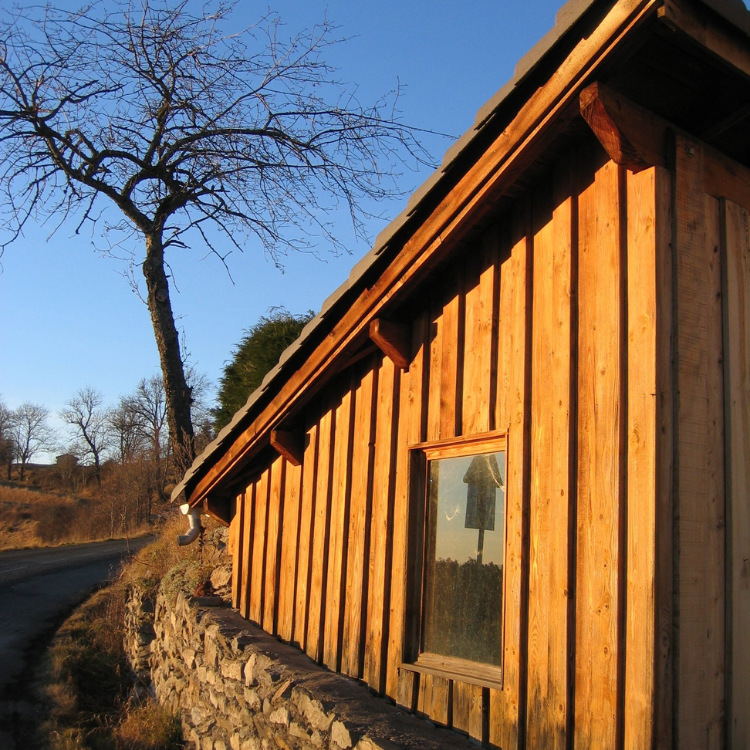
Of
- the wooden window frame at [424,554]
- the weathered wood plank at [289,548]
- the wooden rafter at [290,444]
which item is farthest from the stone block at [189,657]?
the wooden window frame at [424,554]

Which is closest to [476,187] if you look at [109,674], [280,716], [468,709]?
[468,709]

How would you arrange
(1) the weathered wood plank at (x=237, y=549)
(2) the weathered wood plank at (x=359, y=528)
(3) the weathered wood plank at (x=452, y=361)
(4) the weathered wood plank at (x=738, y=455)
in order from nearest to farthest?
(4) the weathered wood plank at (x=738, y=455) → (3) the weathered wood plank at (x=452, y=361) → (2) the weathered wood plank at (x=359, y=528) → (1) the weathered wood plank at (x=237, y=549)

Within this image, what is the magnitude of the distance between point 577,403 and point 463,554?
3.97 ft

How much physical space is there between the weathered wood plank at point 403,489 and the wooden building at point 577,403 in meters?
0.02

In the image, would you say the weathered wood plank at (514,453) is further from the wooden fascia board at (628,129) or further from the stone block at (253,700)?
the stone block at (253,700)

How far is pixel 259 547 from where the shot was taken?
648 centimetres

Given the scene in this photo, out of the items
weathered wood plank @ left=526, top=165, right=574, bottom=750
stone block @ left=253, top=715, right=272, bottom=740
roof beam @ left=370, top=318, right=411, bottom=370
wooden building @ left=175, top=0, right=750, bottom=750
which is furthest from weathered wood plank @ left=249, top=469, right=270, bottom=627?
weathered wood plank @ left=526, top=165, right=574, bottom=750

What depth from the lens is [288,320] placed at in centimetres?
1052

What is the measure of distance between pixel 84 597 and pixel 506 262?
40.2 feet

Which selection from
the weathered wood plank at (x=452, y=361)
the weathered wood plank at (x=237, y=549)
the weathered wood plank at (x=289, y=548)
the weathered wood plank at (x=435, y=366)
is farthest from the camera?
the weathered wood plank at (x=237, y=549)

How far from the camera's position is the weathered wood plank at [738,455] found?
2.92 metres

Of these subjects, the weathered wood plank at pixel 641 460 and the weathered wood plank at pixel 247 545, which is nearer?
the weathered wood plank at pixel 641 460

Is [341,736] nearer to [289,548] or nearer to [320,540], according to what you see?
[320,540]

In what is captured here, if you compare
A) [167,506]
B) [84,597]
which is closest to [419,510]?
[167,506]
